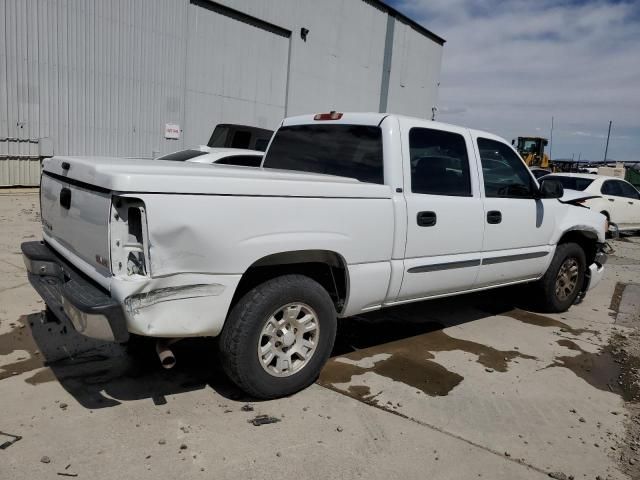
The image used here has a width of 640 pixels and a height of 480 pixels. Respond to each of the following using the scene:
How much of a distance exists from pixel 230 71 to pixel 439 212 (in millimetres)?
13984

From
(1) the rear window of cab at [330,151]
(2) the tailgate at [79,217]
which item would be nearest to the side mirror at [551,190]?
(1) the rear window of cab at [330,151]

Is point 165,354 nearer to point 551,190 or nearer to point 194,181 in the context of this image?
point 194,181

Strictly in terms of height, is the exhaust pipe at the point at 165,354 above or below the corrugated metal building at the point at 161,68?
below

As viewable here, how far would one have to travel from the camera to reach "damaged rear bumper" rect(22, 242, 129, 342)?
281 centimetres

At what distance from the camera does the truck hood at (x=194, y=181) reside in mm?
2787

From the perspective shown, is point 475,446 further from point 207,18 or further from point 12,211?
point 207,18

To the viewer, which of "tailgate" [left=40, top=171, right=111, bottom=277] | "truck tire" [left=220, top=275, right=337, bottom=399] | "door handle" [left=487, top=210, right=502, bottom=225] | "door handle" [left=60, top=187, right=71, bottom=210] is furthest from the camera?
"door handle" [left=487, top=210, right=502, bottom=225]

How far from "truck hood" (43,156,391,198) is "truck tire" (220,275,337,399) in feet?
1.99

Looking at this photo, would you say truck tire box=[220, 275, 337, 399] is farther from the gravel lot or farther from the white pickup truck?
the gravel lot

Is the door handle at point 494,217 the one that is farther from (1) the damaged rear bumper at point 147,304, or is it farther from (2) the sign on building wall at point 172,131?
(2) the sign on building wall at point 172,131

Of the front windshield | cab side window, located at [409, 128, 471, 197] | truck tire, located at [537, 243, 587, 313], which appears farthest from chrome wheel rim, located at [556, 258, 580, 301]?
the front windshield

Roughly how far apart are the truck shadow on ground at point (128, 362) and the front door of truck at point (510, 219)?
0.95m

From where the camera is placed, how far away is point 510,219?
16.4ft

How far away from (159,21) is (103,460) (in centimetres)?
1420
